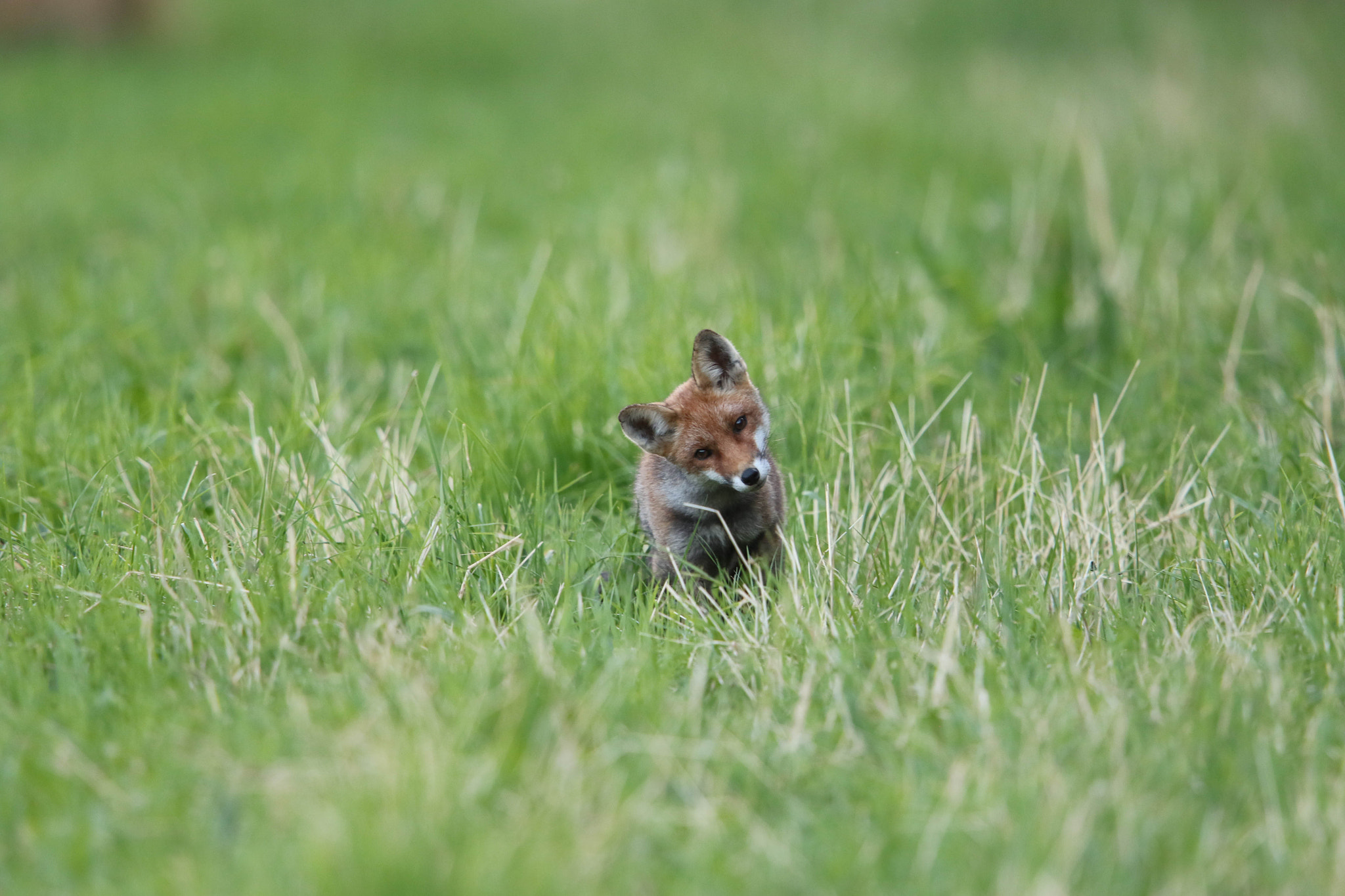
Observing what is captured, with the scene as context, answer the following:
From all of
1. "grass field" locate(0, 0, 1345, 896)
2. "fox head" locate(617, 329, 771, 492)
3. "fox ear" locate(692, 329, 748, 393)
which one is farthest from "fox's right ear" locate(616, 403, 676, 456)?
"grass field" locate(0, 0, 1345, 896)

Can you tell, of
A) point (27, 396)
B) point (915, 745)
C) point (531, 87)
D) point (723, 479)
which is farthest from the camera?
point (531, 87)

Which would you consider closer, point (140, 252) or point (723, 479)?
point (723, 479)

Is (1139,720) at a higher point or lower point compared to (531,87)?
lower

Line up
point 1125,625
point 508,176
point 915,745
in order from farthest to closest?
point 508,176, point 1125,625, point 915,745

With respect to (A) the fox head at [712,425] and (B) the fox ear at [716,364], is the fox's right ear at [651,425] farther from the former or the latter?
(B) the fox ear at [716,364]

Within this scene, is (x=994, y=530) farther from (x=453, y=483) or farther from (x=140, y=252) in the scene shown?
(x=140, y=252)

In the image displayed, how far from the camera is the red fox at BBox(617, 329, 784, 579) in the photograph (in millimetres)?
3691

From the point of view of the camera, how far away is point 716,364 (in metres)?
3.88

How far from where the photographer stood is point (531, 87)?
13.2m

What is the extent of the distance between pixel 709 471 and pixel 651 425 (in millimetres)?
234

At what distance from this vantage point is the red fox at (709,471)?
12.1ft

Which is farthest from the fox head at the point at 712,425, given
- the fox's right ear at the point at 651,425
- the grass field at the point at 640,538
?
the grass field at the point at 640,538

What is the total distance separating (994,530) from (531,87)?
10.5 m

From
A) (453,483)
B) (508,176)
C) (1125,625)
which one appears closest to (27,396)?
(453,483)
